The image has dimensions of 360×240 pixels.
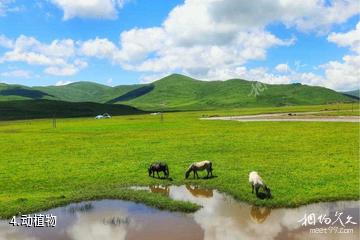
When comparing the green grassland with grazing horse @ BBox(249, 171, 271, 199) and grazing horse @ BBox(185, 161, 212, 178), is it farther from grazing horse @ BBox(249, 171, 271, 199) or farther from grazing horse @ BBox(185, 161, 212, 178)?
grazing horse @ BBox(185, 161, 212, 178)

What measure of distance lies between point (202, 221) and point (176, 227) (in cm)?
183

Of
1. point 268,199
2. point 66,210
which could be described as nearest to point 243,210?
point 268,199

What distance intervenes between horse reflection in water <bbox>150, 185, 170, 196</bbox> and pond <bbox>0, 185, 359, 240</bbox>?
360 centimetres

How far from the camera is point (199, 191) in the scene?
3050 centimetres

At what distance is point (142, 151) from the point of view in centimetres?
5334

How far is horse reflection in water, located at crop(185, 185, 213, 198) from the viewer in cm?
2934

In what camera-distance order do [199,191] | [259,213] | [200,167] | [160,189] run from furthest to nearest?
[200,167]
[160,189]
[199,191]
[259,213]

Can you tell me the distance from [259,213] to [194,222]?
4486 millimetres

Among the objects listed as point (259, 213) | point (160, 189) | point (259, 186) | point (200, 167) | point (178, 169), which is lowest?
point (259, 213)

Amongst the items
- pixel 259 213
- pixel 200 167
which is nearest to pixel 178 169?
pixel 200 167

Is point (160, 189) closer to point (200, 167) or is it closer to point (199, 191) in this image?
point (199, 191)

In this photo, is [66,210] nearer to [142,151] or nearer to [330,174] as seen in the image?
[330,174]

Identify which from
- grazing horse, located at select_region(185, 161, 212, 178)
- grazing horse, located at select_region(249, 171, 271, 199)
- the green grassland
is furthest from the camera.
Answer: grazing horse, located at select_region(185, 161, 212, 178)

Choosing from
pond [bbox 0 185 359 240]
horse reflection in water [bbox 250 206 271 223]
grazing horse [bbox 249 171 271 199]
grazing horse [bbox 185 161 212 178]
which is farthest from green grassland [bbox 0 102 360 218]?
pond [bbox 0 185 359 240]
